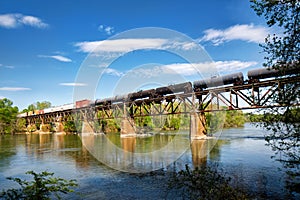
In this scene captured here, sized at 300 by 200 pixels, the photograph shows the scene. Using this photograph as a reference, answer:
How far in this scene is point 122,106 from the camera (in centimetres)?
4309

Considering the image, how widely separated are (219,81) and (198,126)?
23.8 feet

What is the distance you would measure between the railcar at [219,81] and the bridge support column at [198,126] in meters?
3.50

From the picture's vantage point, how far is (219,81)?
86.3 feet

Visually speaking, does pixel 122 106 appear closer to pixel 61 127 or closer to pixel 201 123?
pixel 201 123

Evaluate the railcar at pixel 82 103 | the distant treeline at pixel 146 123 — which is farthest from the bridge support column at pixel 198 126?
the railcar at pixel 82 103

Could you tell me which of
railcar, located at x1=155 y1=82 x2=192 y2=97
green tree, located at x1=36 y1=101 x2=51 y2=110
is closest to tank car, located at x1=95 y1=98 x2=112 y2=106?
railcar, located at x1=155 y1=82 x2=192 y2=97

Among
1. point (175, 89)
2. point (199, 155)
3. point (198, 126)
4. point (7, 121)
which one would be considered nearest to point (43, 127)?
point (7, 121)

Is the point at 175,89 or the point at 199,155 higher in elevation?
A: the point at 175,89

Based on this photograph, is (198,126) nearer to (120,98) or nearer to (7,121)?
(120,98)

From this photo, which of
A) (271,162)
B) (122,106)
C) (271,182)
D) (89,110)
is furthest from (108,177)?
(89,110)

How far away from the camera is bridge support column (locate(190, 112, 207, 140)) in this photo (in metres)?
30.0

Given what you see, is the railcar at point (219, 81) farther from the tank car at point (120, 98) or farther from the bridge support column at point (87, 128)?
the bridge support column at point (87, 128)

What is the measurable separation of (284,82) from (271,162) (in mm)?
11720

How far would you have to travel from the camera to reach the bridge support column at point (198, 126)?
30.0 metres
